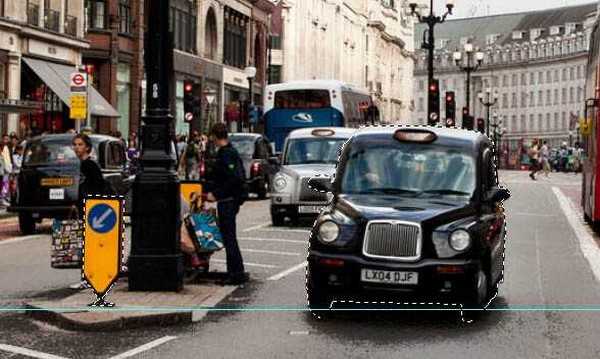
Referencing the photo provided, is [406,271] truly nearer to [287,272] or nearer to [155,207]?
[155,207]

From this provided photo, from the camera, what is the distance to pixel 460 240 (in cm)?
1092

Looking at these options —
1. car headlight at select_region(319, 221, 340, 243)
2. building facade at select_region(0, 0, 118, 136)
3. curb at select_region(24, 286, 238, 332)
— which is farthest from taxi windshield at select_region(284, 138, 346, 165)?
building facade at select_region(0, 0, 118, 136)

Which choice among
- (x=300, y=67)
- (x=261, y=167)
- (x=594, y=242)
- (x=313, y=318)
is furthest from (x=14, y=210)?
(x=300, y=67)

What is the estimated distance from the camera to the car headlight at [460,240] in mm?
10898

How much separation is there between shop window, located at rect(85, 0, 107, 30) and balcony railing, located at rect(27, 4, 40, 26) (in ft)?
20.5

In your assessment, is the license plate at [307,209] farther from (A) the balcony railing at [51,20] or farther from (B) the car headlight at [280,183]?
(A) the balcony railing at [51,20]

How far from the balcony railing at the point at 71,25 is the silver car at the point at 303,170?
882 inches

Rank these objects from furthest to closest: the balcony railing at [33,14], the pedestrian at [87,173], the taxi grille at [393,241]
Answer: the balcony railing at [33,14], the pedestrian at [87,173], the taxi grille at [393,241]

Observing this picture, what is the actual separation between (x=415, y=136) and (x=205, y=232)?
271 centimetres

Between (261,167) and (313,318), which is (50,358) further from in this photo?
(261,167)

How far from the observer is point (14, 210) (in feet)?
70.7

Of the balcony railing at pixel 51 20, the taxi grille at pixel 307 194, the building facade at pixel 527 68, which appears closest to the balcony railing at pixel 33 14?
the balcony railing at pixel 51 20

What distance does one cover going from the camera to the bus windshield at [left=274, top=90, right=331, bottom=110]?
137 ft

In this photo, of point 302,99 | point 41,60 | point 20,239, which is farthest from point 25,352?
point 41,60
